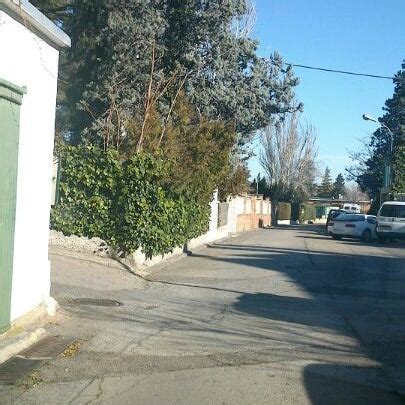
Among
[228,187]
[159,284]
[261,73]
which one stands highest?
[261,73]

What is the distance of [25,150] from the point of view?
8367 millimetres

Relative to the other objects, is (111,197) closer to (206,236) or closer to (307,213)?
(206,236)

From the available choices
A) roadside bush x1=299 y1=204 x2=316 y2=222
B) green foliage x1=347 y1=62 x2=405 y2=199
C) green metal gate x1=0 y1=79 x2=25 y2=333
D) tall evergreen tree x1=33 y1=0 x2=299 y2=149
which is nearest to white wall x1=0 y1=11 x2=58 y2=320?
green metal gate x1=0 y1=79 x2=25 y2=333

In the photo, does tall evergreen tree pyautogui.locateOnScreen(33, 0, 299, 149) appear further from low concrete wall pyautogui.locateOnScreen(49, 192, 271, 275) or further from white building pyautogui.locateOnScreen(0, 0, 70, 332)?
white building pyautogui.locateOnScreen(0, 0, 70, 332)

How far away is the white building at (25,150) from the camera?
7551 millimetres

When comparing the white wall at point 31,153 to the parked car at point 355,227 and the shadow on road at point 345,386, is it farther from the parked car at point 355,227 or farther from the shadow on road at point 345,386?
the parked car at point 355,227

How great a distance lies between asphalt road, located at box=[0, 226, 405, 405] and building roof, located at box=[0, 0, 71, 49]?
391 cm

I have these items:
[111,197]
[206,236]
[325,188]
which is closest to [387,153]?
[206,236]

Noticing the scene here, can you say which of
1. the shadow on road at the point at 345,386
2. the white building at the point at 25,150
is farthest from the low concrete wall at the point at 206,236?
the shadow on road at the point at 345,386

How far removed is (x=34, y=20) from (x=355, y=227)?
28074 millimetres

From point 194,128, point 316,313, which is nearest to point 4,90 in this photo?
point 316,313

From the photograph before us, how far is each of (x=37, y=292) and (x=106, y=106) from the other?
1231cm

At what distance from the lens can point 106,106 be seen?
20562 mm

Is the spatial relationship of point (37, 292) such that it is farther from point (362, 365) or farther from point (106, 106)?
point (106, 106)
